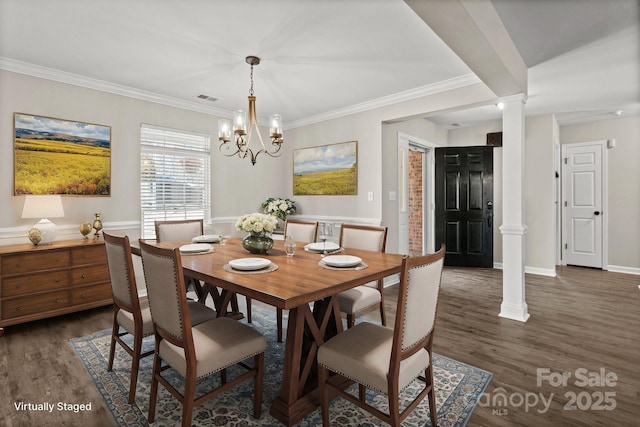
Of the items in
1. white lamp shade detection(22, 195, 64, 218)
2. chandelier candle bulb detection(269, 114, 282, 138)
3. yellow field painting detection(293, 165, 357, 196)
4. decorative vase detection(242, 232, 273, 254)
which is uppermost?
chandelier candle bulb detection(269, 114, 282, 138)

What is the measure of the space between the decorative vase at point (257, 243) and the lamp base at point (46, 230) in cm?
220

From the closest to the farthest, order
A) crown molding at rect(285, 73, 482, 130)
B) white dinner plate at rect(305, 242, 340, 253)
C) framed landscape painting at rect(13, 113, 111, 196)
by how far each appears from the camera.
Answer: white dinner plate at rect(305, 242, 340, 253) < framed landscape painting at rect(13, 113, 111, 196) < crown molding at rect(285, 73, 482, 130)

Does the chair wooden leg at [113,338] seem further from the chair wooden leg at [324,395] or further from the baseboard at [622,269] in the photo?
the baseboard at [622,269]

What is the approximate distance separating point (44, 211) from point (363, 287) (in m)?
3.08

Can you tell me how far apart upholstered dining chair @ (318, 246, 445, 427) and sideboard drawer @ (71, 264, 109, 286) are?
267cm

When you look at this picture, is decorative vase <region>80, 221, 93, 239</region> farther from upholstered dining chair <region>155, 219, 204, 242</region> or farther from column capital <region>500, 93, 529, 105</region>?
column capital <region>500, 93, 529, 105</region>

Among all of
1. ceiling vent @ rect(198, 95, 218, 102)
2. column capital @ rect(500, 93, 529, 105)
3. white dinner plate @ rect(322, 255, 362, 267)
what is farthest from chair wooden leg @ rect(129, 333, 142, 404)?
column capital @ rect(500, 93, 529, 105)

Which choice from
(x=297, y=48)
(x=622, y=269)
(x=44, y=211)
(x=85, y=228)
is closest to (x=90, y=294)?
(x=85, y=228)

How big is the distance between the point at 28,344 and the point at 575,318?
5026 mm

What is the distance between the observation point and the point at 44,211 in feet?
10.2

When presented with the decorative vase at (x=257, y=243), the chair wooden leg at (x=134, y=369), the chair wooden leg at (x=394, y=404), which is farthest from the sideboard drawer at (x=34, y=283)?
the chair wooden leg at (x=394, y=404)

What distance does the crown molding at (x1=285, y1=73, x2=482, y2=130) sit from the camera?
339 cm

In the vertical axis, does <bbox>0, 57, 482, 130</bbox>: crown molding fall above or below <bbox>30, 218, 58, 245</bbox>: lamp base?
above

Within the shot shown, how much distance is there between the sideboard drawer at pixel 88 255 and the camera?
3.19 metres
